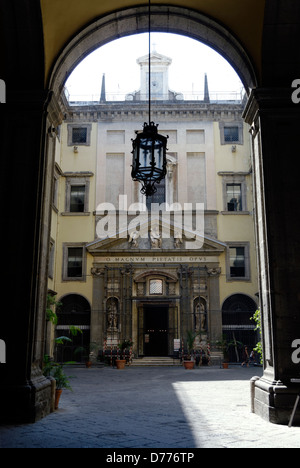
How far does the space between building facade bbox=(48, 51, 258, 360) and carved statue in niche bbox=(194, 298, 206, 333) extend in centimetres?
6

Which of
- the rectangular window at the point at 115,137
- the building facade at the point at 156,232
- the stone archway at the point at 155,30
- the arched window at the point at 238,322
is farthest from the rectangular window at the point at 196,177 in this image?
the stone archway at the point at 155,30

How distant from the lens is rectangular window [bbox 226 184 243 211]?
25.3 metres

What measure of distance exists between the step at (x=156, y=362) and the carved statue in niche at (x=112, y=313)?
6.92ft

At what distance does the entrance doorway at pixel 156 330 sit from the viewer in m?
23.7

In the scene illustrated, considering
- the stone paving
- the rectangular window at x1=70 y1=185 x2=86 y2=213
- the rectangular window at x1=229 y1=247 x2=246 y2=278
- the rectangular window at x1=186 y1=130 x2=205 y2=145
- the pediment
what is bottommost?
the stone paving

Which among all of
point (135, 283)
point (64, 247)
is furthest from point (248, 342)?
point (64, 247)

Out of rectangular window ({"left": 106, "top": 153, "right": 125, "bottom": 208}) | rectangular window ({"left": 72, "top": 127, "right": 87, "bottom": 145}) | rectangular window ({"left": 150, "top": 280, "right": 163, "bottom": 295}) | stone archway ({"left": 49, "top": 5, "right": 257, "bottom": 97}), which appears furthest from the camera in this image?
rectangular window ({"left": 72, "top": 127, "right": 87, "bottom": 145})

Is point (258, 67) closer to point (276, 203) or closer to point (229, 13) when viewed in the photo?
point (229, 13)

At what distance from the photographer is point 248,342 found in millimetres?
23438

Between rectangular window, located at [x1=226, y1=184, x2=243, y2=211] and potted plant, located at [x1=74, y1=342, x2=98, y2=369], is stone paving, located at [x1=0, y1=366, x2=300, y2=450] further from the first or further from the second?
rectangular window, located at [x1=226, y1=184, x2=243, y2=211]

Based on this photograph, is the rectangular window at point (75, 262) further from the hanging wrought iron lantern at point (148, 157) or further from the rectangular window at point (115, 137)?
the hanging wrought iron lantern at point (148, 157)

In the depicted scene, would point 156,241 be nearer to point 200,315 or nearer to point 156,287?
point 156,287

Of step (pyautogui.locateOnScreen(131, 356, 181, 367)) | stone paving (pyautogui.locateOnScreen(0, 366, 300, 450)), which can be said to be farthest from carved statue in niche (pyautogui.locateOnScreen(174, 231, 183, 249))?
stone paving (pyautogui.locateOnScreen(0, 366, 300, 450))

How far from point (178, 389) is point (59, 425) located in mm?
6002
